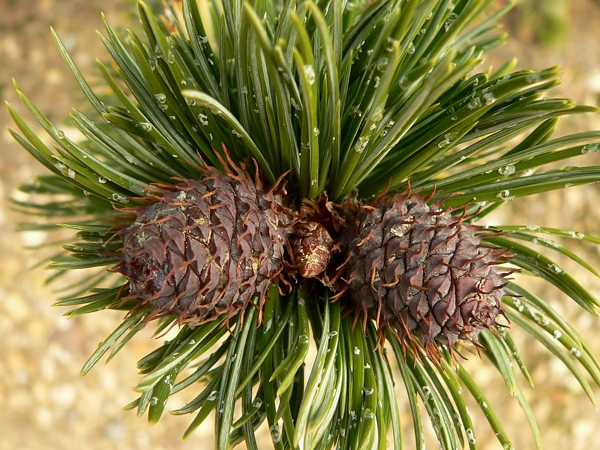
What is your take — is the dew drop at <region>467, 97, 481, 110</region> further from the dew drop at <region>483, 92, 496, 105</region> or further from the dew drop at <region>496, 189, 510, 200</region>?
the dew drop at <region>496, 189, 510, 200</region>

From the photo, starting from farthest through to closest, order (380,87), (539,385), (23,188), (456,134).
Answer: (539,385) → (23,188) → (456,134) → (380,87)

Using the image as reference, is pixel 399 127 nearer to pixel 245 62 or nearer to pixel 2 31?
pixel 245 62

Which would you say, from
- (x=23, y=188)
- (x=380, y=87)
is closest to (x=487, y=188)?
(x=380, y=87)

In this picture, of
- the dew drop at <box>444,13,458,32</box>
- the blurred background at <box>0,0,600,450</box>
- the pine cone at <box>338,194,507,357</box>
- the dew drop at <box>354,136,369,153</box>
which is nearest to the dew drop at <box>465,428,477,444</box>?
the pine cone at <box>338,194,507,357</box>

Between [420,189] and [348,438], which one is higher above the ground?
[420,189]

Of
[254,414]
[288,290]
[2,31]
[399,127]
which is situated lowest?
[254,414]

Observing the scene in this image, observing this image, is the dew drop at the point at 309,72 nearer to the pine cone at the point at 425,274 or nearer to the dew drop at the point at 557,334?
the pine cone at the point at 425,274
